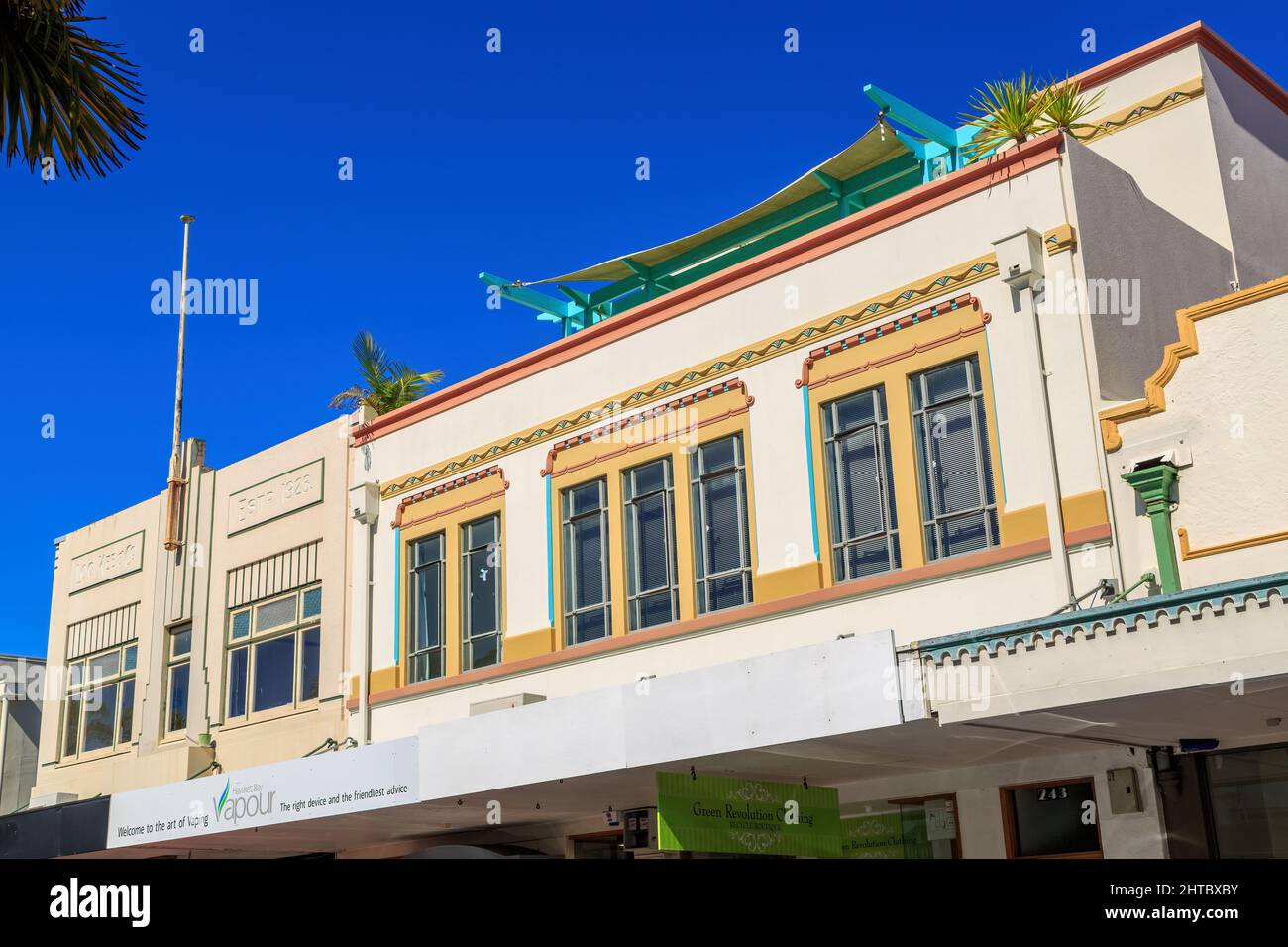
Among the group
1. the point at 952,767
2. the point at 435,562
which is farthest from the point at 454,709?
the point at 952,767

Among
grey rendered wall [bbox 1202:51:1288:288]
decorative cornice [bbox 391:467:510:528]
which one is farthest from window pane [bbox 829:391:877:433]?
decorative cornice [bbox 391:467:510:528]

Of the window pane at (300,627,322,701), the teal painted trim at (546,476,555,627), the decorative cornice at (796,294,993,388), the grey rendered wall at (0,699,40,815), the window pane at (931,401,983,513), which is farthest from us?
the grey rendered wall at (0,699,40,815)

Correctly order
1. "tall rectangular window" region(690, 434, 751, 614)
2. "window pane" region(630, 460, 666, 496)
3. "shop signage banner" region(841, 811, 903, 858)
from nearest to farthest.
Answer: "shop signage banner" region(841, 811, 903, 858), "tall rectangular window" region(690, 434, 751, 614), "window pane" region(630, 460, 666, 496)

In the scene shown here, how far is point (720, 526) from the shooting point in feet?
52.7

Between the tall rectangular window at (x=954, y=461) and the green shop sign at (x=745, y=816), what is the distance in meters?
2.85

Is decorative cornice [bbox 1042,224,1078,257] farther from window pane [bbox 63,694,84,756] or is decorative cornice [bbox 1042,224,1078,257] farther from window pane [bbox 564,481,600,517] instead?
window pane [bbox 63,694,84,756]

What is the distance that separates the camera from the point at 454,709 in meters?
18.4

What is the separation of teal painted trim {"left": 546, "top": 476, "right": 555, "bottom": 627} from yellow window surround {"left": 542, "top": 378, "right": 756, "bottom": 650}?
2 centimetres

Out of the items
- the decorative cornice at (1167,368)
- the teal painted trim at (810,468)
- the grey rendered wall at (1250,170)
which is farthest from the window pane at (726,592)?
the grey rendered wall at (1250,170)

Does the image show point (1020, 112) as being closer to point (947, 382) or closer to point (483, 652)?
point (947, 382)

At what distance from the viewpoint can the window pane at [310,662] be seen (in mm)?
20828

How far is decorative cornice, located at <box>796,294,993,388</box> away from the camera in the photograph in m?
14.2

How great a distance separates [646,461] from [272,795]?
6.03 metres
